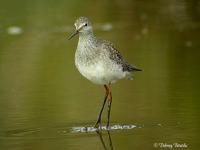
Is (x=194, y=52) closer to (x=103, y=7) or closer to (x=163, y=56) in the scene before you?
(x=163, y=56)

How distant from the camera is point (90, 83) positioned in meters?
11.9

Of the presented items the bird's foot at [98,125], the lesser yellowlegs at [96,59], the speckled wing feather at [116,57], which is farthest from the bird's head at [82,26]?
the bird's foot at [98,125]

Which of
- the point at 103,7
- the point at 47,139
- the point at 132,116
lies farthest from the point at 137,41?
the point at 47,139

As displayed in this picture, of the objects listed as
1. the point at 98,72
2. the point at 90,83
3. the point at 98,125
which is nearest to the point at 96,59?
the point at 98,72

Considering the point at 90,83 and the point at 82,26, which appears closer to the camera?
the point at 82,26

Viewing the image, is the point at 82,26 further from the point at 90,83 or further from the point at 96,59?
the point at 90,83

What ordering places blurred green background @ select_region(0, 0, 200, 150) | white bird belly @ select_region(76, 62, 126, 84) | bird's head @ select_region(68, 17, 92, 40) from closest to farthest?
blurred green background @ select_region(0, 0, 200, 150), white bird belly @ select_region(76, 62, 126, 84), bird's head @ select_region(68, 17, 92, 40)

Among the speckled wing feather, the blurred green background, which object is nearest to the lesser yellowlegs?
the speckled wing feather

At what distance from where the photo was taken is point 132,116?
31.7ft

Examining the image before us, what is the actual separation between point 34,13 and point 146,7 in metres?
2.48

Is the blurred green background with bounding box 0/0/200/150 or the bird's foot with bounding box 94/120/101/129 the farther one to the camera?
the bird's foot with bounding box 94/120/101/129

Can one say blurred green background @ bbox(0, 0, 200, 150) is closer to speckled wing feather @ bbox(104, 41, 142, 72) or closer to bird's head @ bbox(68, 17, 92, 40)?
speckled wing feather @ bbox(104, 41, 142, 72)

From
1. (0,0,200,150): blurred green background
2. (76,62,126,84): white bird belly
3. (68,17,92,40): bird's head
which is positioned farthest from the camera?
(68,17,92,40): bird's head

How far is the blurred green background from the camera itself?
28.9ft
